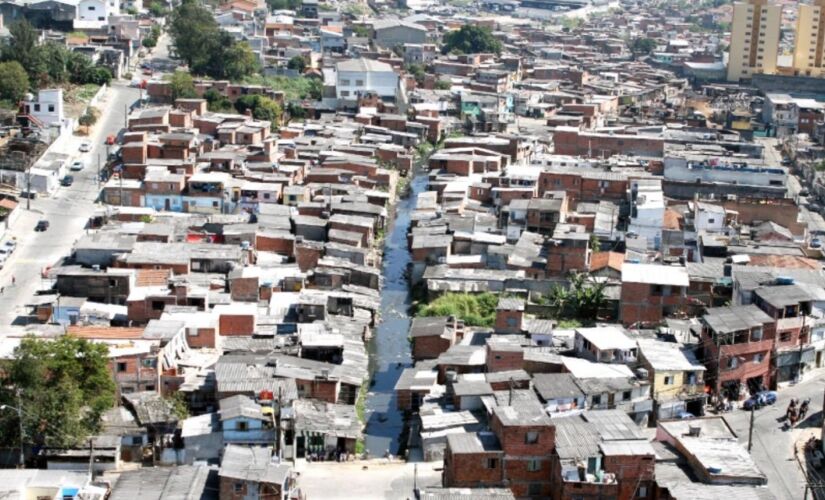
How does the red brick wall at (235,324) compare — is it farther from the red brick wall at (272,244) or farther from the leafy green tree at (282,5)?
the leafy green tree at (282,5)

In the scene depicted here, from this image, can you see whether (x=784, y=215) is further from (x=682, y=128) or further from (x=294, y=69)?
(x=294, y=69)

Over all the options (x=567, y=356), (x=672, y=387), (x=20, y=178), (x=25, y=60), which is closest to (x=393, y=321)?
(x=567, y=356)

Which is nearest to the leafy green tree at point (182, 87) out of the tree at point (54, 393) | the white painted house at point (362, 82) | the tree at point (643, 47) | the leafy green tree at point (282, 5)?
the white painted house at point (362, 82)

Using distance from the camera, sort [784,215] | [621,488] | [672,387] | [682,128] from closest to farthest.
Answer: [621,488] < [672,387] < [784,215] < [682,128]

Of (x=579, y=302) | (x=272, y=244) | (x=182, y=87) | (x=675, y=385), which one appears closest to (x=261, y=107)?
(x=182, y=87)

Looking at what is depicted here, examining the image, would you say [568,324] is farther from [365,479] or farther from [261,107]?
[261,107]

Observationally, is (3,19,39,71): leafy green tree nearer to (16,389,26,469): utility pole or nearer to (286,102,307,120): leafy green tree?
(286,102,307,120): leafy green tree
